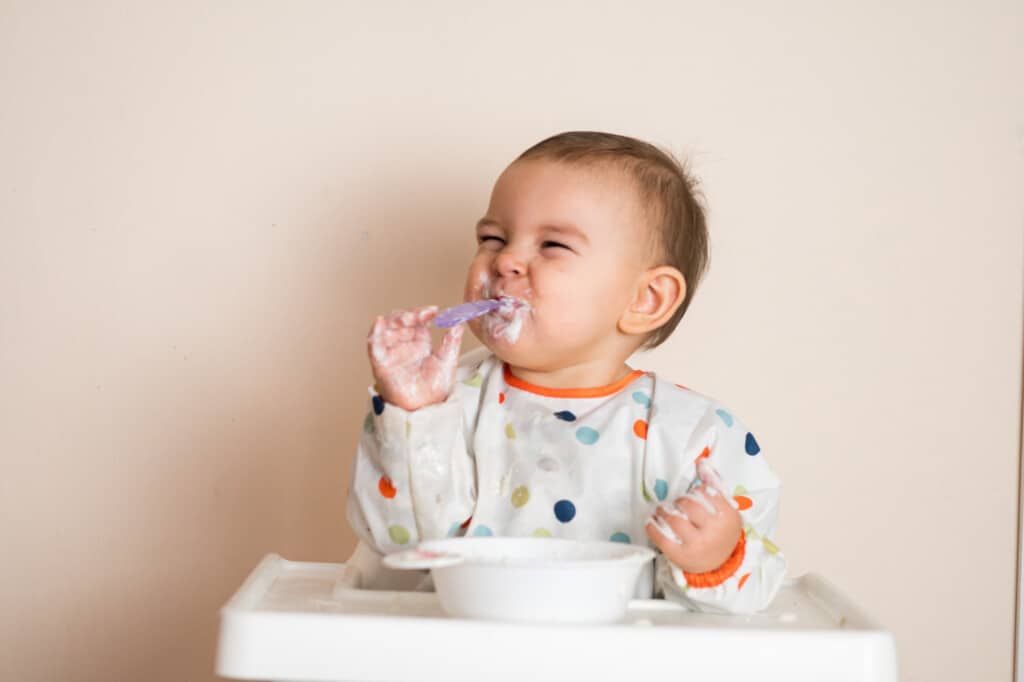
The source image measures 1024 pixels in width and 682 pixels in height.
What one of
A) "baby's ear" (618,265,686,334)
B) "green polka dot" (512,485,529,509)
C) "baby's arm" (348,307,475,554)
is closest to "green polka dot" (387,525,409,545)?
"baby's arm" (348,307,475,554)

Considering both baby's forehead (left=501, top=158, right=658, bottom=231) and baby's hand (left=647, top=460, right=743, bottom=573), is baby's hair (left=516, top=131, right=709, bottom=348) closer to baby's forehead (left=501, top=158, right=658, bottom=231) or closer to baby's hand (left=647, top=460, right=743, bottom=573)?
baby's forehead (left=501, top=158, right=658, bottom=231)

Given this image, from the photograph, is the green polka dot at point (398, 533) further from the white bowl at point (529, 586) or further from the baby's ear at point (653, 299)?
the baby's ear at point (653, 299)

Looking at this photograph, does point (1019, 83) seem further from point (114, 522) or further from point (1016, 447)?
point (114, 522)

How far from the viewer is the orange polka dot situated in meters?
1.12

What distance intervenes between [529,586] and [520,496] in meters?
0.30

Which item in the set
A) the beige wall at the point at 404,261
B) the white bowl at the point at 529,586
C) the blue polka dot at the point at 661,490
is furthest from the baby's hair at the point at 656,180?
the white bowl at the point at 529,586

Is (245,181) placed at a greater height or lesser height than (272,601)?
greater

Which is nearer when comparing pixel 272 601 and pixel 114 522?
pixel 272 601

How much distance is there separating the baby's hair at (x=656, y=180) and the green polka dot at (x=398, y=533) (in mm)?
396

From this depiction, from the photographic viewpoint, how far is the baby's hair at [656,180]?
1.25 m

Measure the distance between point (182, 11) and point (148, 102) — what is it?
14cm

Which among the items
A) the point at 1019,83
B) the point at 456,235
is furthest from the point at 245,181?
the point at 1019,83

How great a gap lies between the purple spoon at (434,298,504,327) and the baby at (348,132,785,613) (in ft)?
0.06

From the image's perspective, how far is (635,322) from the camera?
1.26 meters
